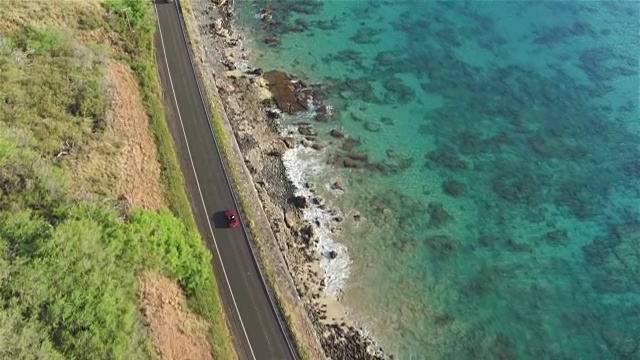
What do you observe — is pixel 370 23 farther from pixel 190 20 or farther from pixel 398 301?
pixel 398 301

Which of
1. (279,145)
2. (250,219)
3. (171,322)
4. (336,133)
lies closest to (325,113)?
(336,133)

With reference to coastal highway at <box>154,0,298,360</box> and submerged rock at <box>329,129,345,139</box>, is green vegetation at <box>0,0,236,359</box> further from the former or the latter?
submerged rock at <box>329,129,345,139</box>

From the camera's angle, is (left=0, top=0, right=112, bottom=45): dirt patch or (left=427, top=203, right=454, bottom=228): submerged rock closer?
(left=0, top=0, right=112, bottom=45): dirt patch

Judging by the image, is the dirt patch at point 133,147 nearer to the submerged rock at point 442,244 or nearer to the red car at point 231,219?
the red car at point 231,219

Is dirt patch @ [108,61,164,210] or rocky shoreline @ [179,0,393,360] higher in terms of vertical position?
dirt patch @ [108,61,164,210]

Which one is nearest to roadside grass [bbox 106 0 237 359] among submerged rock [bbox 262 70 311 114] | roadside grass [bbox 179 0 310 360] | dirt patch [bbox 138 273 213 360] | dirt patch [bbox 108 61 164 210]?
dirt patch [bbox 108 61 164 210]
